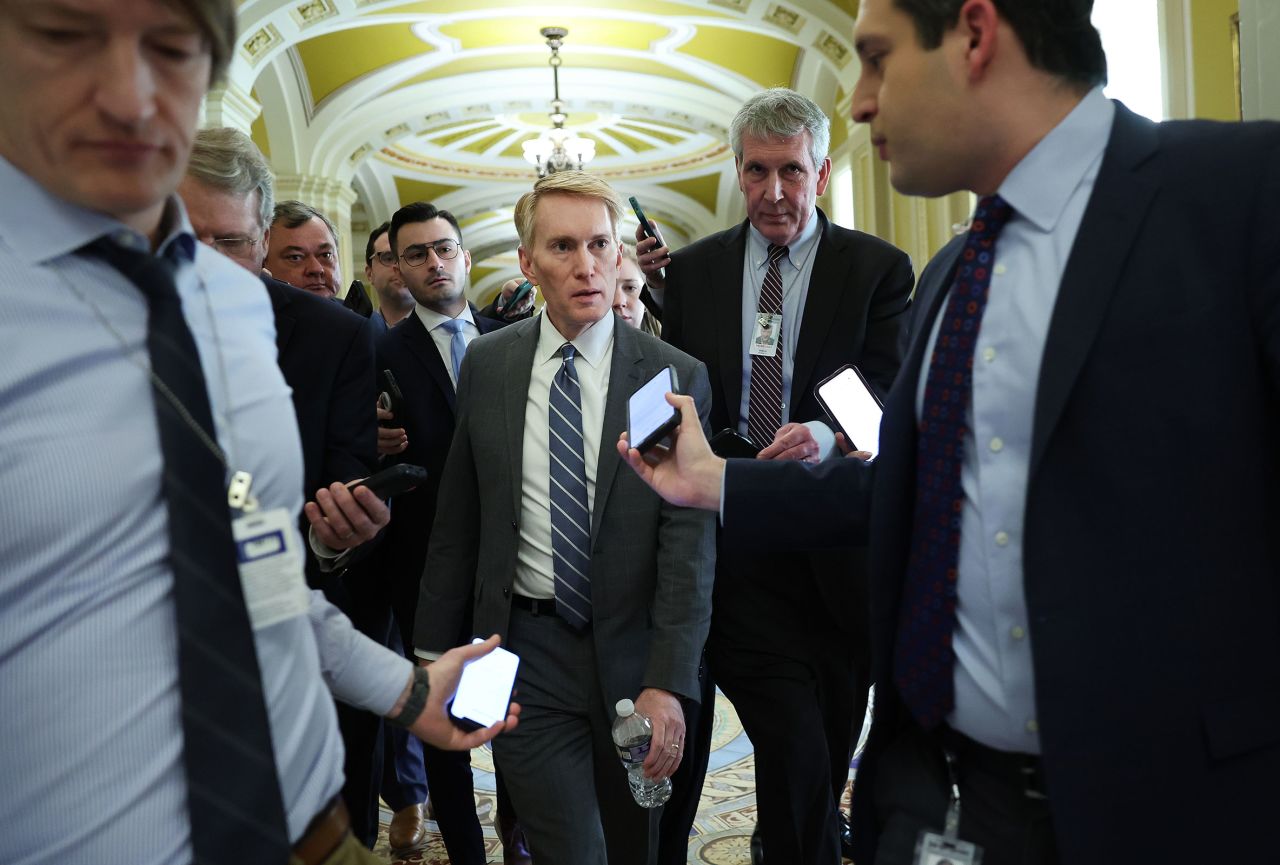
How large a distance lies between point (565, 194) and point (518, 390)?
53cm

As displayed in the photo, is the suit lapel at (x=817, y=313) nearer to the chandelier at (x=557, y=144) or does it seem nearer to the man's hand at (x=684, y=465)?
the man's hand at (x=684, y=465)

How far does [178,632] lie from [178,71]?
21.8 inches

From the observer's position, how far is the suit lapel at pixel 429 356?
3.67m

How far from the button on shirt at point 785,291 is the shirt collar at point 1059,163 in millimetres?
1642

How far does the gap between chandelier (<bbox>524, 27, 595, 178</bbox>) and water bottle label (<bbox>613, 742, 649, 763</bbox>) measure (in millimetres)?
11032

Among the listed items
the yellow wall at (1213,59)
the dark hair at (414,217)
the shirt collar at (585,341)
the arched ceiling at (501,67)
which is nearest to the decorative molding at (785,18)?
the arched ceiling at (501,67)

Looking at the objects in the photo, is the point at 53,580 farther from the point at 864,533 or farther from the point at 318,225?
the point at 318,225

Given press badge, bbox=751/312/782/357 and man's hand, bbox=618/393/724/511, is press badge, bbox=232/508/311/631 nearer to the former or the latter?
man's hand, bbox=618/393/724/511

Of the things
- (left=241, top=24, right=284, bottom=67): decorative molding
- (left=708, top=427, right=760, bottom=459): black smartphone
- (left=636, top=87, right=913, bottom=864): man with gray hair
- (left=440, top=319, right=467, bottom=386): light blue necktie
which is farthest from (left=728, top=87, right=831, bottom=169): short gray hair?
(left=241, top=24, right=284, bottom=67): decorative molding

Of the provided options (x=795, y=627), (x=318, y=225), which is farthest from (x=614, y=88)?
(x=795, y=627)

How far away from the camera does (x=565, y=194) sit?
9.30 ft

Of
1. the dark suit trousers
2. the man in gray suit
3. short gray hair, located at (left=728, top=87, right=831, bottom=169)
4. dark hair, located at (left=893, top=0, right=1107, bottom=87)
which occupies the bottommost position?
the dark suit trousers

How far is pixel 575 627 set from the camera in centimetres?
259

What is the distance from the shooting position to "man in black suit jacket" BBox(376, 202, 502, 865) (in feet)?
11.2
